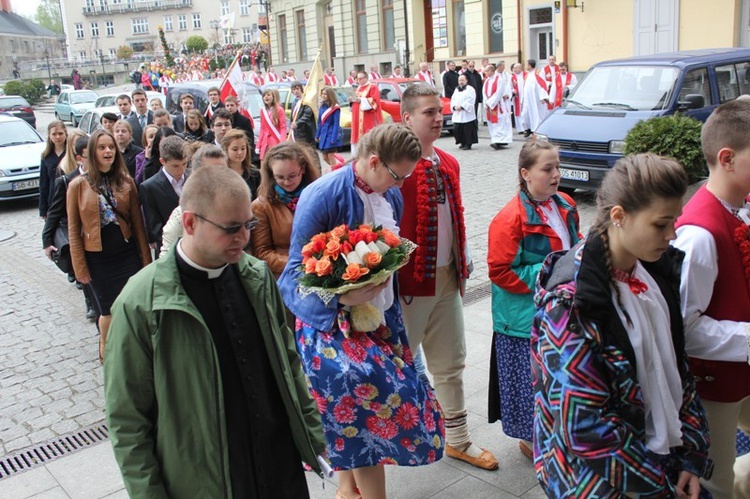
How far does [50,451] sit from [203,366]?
307 centimetres

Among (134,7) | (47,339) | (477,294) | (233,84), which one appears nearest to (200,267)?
(477,294)

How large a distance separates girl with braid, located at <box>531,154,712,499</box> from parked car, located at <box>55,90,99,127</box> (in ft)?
106

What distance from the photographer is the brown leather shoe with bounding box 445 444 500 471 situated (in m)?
4.19

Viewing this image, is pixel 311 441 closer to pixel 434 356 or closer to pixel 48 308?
pixel 434 356

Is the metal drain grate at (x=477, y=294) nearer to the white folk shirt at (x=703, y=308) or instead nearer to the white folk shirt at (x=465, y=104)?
the white folk shirt at (x=703, y=308)

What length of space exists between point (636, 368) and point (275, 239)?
2.79 metres

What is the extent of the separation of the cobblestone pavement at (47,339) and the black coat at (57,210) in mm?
1100

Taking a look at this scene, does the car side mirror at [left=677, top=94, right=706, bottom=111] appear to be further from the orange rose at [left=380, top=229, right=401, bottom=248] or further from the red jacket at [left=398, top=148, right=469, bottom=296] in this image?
the orange rose at [left=380, top=229, right=401, bottom=248]

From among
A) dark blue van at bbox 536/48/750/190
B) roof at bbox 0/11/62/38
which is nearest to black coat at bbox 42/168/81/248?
dark blue van at bbox 536/48/750/190

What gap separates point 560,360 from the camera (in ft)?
7.59

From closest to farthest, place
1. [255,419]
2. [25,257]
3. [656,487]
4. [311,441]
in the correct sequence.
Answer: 1. [656,487]
2. [255,419]
3. [311,441]
4. [25,257]

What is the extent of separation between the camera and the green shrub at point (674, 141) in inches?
245

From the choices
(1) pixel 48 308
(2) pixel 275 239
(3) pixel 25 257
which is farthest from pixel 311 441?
(3) pixel 25 257

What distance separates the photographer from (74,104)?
1296 inches
